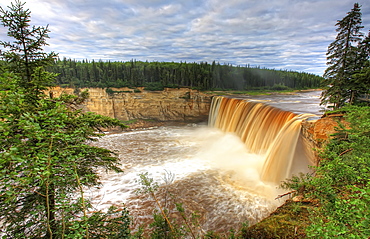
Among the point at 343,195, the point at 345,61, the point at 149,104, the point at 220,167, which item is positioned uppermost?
the point at 345,61

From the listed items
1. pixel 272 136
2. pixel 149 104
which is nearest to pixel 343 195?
pixel 272 136

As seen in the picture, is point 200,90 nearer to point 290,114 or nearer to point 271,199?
point 290,114

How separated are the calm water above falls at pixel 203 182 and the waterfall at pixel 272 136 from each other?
78 centimetres

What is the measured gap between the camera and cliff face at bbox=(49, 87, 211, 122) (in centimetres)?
3769

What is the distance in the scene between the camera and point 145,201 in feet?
32.6

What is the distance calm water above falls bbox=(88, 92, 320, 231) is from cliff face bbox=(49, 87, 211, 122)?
1753 cm

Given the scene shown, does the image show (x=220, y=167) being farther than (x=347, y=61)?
Yes

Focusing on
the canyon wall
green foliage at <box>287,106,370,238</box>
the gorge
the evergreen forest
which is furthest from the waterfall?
the canyon wall

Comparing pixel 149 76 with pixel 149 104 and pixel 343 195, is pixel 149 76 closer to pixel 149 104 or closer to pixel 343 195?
pixel 149 104

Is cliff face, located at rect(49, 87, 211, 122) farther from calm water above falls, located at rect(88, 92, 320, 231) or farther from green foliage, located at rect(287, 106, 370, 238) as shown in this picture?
green foliage, located at rect(287, 106, 370, 238)

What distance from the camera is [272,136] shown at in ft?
44.0

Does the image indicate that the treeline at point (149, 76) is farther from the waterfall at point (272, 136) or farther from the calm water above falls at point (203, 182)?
the calm water above falls at point (203, 182)


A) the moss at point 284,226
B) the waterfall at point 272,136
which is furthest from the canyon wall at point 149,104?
the moss at point 284,226

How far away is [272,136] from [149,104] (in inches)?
1147
